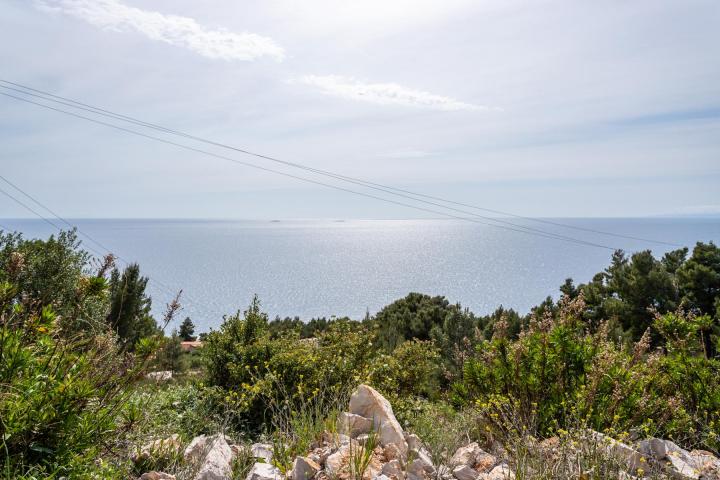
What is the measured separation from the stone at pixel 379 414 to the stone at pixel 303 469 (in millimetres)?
652

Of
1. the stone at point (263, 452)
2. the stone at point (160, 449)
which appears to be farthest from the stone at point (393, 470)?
the stone at point (160, 449)

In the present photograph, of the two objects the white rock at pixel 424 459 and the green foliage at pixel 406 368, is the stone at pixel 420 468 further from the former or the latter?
the green foliage at pixel 406 368

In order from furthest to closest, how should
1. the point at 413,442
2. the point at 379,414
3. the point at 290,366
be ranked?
the point at 290,366
the point at 379,414
the point at 413,442

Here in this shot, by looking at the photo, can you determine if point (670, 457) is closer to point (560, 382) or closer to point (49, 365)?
point (560, 382)

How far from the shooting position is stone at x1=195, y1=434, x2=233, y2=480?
317 cm

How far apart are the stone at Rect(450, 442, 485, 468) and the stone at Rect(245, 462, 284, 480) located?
1.33 meters

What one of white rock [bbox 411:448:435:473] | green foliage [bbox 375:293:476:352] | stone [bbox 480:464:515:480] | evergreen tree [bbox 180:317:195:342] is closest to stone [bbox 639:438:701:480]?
stone [bbox 480:464:515:480]

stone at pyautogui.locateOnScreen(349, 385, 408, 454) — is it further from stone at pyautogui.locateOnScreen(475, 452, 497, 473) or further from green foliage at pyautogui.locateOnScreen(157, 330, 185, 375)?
green foliage at pyautogui.locateOnScreen(157, 330, 185, 375)

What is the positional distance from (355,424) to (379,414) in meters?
0.25

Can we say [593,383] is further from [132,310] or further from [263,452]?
[132,310]

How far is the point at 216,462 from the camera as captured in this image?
3.29 metres

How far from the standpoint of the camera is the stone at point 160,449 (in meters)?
3.46

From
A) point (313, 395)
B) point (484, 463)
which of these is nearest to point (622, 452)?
point (484, 463)

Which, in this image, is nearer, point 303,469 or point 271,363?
point 303,469
